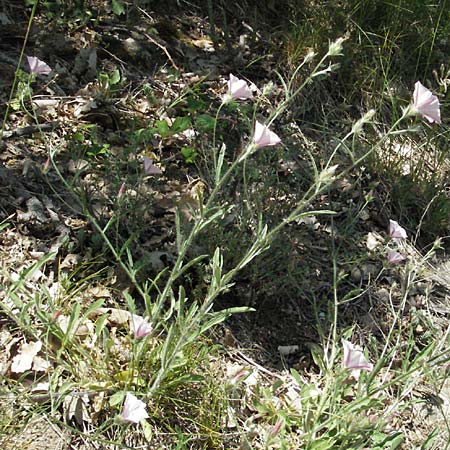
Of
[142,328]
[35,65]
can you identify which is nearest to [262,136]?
[142,328]

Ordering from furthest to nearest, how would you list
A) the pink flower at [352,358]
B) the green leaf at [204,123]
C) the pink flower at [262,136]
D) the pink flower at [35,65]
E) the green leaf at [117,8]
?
the green leaf at [117,8], the green leaf at [204,123], the pink flower at [35,65], the pink flower at [352,358], the pink flower at [262,136]

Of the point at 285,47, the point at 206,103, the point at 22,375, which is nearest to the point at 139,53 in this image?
the point at 206,103

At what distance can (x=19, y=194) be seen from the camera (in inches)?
107

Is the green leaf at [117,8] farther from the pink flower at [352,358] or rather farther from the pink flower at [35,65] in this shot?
the pink flower at [352,358]

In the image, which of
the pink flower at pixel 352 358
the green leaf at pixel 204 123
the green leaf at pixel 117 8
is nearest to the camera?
the pink flower at pixel 352 358

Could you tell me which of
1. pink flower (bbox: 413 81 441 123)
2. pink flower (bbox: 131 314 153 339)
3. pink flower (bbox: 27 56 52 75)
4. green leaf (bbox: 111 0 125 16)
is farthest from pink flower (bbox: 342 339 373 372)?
green leaf (bbox: 111 0 125 16)

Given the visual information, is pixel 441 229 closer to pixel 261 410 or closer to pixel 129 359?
pixel 261 410

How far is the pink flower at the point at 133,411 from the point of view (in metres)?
1.88

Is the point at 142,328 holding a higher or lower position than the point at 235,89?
lower

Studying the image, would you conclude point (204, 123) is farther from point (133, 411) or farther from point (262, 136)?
point (133, 411)

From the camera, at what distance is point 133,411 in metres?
1.91

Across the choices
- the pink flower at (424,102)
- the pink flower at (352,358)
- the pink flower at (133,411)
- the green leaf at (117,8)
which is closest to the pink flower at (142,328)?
the pink flower at (133,411)

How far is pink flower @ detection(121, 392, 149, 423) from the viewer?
1.88 meters

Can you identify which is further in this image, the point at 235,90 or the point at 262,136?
the point at 235,90
